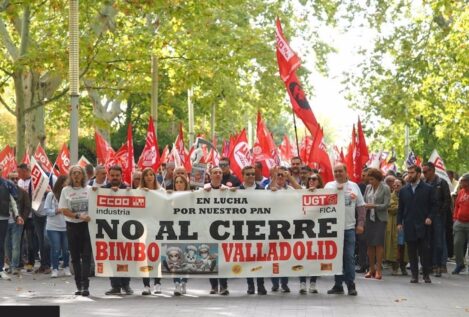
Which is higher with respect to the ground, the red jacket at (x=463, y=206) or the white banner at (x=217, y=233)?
the red jacket at (x=463, y=206)

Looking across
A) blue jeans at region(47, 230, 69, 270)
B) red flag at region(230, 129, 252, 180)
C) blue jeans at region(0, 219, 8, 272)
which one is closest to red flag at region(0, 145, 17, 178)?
red flag at region(230, 129, 252, 180)

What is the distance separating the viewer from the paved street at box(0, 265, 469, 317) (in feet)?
40.1

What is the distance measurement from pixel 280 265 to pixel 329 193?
3.52ft

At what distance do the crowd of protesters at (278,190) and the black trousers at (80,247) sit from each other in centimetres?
1

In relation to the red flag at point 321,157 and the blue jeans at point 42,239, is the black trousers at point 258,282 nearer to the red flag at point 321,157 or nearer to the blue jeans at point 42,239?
the red flag at point 321,157

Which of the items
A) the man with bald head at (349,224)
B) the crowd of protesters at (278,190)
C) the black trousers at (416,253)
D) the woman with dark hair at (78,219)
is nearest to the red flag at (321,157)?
the crowd of protesters at (278,190)

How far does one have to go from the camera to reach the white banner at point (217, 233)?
1397 centimetres

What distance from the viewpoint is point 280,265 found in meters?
14.0

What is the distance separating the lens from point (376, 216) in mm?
17438

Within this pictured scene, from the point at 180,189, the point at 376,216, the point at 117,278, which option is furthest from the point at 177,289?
the point at 376,216

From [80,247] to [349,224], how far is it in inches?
132

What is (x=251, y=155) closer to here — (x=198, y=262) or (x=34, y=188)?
(x=34, y=188)

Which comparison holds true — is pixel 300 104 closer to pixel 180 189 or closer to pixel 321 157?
pixel 321 157

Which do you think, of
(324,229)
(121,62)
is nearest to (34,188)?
(324,229)
